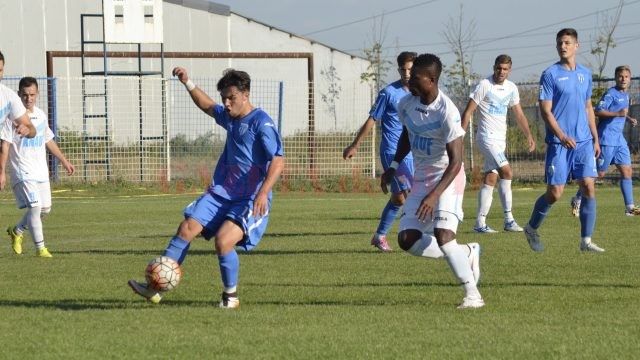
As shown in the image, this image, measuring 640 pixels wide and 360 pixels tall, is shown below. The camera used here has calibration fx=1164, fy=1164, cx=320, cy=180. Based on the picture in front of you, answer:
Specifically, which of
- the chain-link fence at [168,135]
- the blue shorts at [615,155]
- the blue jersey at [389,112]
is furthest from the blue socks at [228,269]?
the chain-link fence at [168,135]

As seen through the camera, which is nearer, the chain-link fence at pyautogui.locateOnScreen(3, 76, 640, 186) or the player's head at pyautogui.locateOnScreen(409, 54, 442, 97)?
the player's head at pyautogui.locateOnScreen(409, 54, 442, 97)

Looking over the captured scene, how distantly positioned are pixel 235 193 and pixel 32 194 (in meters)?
4.91

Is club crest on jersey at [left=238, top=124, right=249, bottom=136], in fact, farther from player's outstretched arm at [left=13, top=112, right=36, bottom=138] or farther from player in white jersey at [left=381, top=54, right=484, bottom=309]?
player's outstretched arm at [left=13, top=112, right=36, bottom=138]

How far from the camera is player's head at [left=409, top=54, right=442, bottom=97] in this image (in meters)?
8.12

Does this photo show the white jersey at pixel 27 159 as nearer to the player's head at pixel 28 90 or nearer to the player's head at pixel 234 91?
the player's head at pixel 28 90

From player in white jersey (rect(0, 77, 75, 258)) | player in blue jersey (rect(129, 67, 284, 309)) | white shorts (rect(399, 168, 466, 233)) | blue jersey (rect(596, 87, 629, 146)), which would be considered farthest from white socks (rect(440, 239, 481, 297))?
blue jersey (rect(596, 87, 629, 146))

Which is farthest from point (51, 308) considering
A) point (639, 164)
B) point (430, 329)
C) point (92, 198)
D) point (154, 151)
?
point (639, 164)

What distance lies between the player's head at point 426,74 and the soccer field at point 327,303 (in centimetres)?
→ 155

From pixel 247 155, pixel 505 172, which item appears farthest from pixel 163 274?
pixel 505 172

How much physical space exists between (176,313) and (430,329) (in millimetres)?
1839

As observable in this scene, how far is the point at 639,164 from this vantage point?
28.4 meters

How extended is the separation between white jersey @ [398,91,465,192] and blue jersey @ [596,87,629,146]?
32.4ft

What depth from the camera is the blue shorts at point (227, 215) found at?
8273 mm

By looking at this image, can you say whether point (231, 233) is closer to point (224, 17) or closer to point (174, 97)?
point (174, 97)
